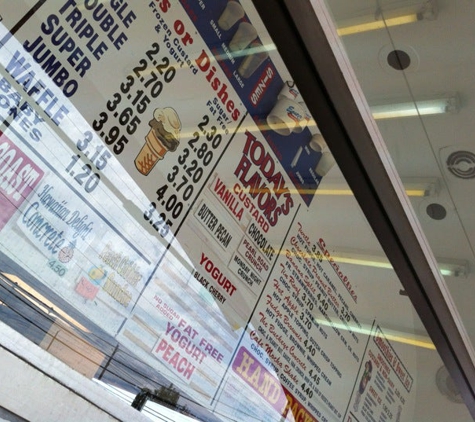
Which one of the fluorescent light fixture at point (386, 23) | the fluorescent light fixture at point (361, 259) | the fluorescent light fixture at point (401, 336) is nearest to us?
the fluorescent light fixture at point (386, 23)

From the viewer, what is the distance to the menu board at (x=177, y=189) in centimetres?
69

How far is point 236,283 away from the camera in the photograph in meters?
1.10

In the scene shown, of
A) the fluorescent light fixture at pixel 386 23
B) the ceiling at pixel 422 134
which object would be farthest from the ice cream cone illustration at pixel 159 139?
the fluorescent light fixture at pixel 386 23

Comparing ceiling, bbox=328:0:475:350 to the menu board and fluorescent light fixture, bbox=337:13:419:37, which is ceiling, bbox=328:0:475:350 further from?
the menu board

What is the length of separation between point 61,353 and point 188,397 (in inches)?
12.8

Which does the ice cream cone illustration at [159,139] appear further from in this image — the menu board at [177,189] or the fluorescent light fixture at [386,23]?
the fluorescent light fixture at [386,23]

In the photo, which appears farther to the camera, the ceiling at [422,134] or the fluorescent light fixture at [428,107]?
the fluorescent light fixture at [428,107]

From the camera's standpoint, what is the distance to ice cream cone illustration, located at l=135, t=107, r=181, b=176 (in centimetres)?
83

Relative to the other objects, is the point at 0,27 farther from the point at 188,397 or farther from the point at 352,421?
the point at 352,421

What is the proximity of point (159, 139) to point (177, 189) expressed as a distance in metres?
0.11

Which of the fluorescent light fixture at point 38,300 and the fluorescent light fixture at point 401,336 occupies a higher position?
the fluorescent light fixture at point 401,336

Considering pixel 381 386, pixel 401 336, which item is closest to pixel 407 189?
pixel 401 336

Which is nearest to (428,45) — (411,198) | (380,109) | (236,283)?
(380,109)

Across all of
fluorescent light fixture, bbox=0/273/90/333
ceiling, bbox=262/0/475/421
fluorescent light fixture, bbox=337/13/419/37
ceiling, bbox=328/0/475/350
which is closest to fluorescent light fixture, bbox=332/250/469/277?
ceiling, bbox=262/0/475/421
